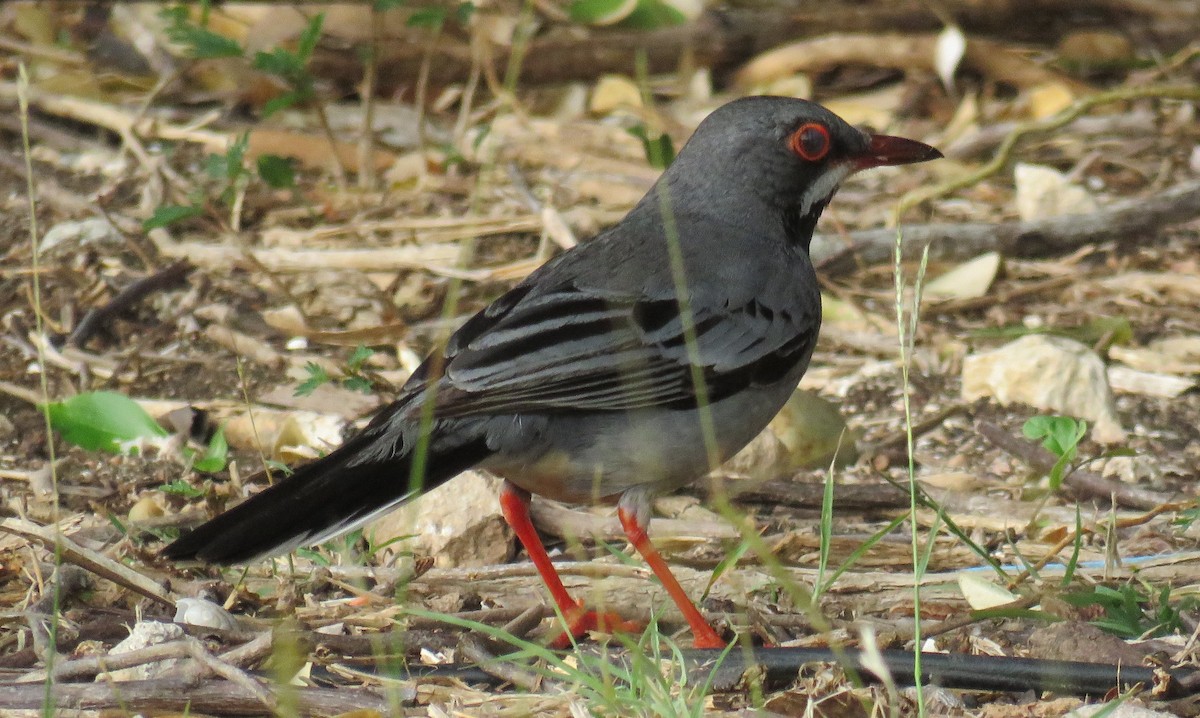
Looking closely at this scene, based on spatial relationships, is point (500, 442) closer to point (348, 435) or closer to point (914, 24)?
point (348, 435)

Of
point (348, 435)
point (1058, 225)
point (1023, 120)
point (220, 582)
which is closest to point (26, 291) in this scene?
point (348, 435)

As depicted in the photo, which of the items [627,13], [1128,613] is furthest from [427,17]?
[1128,613]

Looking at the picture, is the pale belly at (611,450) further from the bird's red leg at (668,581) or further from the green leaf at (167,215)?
the green leaf at (167,215)

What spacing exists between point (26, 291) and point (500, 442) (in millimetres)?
3421

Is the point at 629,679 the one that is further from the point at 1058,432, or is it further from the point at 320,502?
the point at 1058,432

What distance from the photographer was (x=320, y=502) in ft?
13.7

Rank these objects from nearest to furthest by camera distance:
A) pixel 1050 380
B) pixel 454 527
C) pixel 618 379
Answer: pixel 618 379, pixel 454 527, pixel 1050 380

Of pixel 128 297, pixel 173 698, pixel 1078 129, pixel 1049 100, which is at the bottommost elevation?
pixel 128 297

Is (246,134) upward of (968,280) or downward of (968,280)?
upward

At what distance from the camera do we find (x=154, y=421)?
19.2 feet

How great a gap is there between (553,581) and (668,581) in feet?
1.17

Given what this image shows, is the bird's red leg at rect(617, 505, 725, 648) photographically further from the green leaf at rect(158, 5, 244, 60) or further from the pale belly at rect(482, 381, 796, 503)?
the green leaf at rect(158, 5, 244, 60)

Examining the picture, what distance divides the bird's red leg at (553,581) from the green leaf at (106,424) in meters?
1.57

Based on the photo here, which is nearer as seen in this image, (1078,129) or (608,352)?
(608,352)
